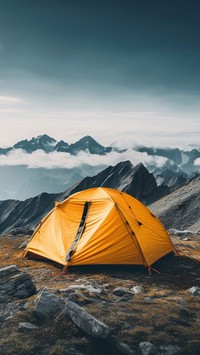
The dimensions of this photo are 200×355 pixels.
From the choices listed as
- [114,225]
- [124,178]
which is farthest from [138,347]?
[124,178]

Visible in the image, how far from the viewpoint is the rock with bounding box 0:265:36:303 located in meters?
11.2

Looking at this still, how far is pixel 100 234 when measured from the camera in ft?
54.6

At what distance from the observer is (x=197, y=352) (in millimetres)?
7898

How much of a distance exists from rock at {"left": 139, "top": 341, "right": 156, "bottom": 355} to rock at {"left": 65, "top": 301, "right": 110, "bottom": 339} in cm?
→ 86

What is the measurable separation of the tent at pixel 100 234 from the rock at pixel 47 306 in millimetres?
6096

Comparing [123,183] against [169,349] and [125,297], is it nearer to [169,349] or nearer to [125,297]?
[125,297]

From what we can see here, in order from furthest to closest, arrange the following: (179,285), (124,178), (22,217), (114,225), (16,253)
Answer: (22,217) → (124,178) → (16,253) → (114,225) → (179,285)

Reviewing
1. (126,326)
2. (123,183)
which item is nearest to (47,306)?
(126,326)

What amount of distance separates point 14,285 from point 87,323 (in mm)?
4229

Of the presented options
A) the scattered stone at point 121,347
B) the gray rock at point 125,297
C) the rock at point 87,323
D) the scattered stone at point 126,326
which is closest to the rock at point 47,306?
the rock at point 87,323

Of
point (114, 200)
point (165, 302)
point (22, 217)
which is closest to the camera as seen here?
point (165, 302)

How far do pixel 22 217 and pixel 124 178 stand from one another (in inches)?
2901

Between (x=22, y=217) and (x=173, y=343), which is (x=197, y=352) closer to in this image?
(x=173, y=343)

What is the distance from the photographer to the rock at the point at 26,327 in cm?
854
